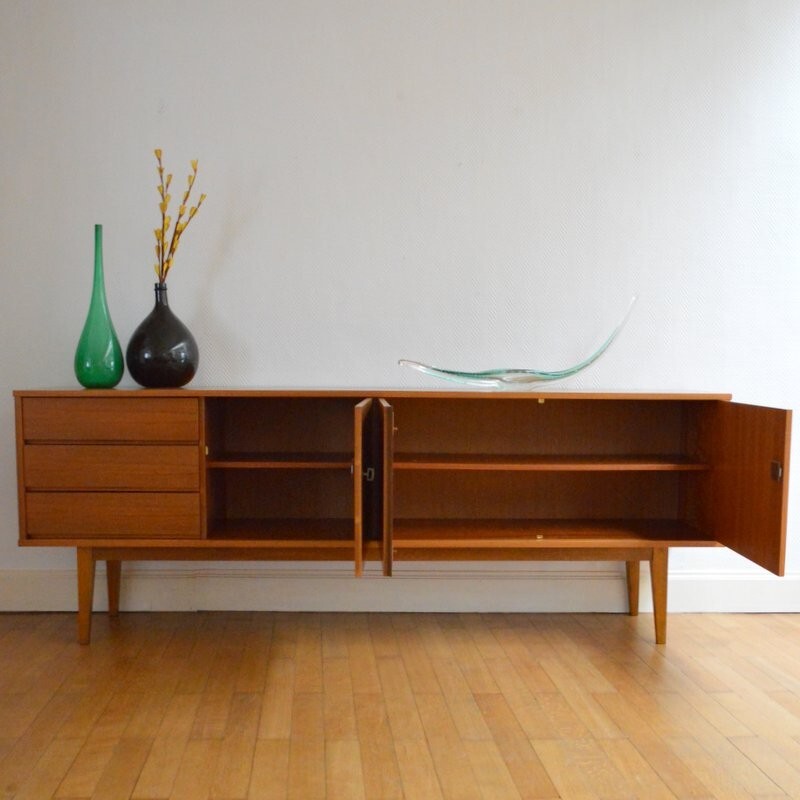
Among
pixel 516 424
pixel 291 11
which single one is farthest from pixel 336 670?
pixel 291 11

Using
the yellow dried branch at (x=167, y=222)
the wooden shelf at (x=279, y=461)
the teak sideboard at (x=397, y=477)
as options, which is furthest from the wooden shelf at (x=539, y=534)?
the yellow dried branch at (x=167, y=222)

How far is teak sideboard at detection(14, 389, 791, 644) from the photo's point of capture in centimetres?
232

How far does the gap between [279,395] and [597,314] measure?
1.03m

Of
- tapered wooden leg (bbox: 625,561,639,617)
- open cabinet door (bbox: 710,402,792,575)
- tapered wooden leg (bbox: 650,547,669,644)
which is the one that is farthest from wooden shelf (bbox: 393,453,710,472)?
tapered wooden leg (bbox: 625,561,639,617)

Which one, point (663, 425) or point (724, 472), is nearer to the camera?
point (724, 472)

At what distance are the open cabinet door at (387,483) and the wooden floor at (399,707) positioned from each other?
33 cm

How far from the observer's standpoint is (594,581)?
2.81m

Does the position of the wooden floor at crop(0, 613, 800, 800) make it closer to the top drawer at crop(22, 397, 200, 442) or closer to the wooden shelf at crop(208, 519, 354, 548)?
the wooden shelf at crop(208, 519, 354, 548)

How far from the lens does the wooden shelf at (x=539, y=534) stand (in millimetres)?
2434

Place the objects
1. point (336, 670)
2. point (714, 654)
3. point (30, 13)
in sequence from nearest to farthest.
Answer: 1. point (336, 670)
2. point (714, 654)
3. point (30, 13)

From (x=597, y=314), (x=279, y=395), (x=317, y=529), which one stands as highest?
(x=597, y=314)

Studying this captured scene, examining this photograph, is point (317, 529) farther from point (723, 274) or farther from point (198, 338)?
point (723, 274)

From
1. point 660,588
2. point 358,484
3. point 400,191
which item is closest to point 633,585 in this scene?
point 660,588

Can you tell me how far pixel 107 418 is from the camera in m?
2.35
